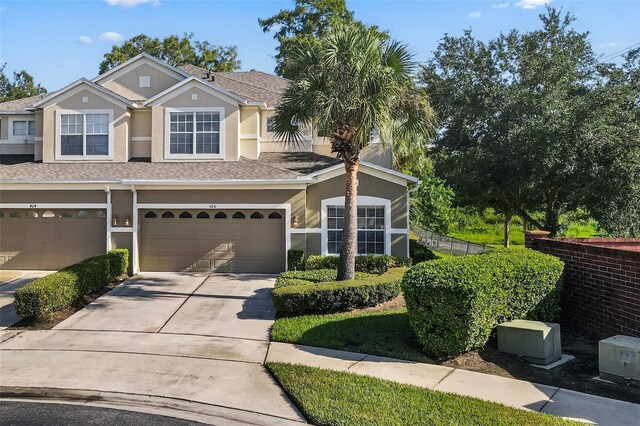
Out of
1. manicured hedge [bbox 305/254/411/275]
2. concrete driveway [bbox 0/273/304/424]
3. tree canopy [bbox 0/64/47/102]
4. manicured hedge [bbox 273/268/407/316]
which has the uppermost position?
tree canopy [bbox 0/64/47/102]

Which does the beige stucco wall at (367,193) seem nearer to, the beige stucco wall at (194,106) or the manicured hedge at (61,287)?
the beige stucco wall at (194,106)

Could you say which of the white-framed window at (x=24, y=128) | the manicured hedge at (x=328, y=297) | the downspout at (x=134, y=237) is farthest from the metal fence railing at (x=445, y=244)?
the white-framed window at (x=24, y=128)

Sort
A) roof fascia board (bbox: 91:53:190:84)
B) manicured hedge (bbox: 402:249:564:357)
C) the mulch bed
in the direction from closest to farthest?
1. manicured hedge (bbox: 402:249:564:357)
2. the mulch bed
3. roof fascia board (bbox: 91:53:190:84)

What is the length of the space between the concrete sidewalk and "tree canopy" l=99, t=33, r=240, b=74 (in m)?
33.6

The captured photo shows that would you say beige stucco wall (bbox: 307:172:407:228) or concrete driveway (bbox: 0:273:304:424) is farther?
beige stucco wall (bbox: 307:172:407:228)

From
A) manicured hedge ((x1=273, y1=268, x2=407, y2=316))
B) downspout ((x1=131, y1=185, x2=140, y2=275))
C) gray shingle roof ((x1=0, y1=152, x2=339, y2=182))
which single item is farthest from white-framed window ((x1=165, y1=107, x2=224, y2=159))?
manicured hedge ((x1=273, y1=268, x2=407, y2=316))

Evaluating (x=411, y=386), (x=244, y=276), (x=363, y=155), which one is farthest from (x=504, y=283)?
(x=363, y=155)

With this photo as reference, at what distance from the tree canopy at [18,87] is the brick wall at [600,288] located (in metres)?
42.2

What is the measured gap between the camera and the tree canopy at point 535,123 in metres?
15.7

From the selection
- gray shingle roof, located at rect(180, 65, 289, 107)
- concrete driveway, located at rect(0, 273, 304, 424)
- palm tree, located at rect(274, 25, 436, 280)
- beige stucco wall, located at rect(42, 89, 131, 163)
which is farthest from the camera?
gray shingle roof, located at rect(180, 65, 289, 107)

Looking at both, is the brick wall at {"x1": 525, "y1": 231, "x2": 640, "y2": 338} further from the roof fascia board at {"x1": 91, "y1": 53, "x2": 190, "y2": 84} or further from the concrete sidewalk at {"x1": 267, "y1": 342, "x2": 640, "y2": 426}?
the roof fascia board at {"x1": 91, "y1": 53, "x2": 190, "y2": 84}

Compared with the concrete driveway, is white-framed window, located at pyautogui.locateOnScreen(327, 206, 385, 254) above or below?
above

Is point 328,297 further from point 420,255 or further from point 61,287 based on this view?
point 420,255

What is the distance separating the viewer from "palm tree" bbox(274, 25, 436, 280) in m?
11.2
